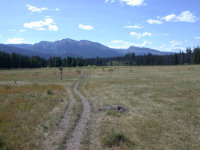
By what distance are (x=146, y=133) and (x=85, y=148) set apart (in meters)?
3.80

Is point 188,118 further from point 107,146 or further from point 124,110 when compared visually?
point 107,146

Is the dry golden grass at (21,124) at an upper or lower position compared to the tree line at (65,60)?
lower

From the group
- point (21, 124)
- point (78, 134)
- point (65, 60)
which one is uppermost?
point (65, 60)

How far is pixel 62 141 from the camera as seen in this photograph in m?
8.88

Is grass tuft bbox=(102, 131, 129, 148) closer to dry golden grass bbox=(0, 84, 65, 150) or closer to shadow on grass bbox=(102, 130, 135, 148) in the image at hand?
shadow on grass bbox=(102, 130, 135, 148)

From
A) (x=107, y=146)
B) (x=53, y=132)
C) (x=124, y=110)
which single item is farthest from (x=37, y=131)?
(x=124, y=110)

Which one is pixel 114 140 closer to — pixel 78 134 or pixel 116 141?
pixel 116 141

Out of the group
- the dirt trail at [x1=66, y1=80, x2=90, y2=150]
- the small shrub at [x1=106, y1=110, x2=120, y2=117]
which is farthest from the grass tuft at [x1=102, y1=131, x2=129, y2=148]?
the small shrub at [x1=106, y1=110, x2=120, y2=117]

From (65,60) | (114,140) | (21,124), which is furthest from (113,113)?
(65,60)

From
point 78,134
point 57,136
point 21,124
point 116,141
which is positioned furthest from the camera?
point 21,124

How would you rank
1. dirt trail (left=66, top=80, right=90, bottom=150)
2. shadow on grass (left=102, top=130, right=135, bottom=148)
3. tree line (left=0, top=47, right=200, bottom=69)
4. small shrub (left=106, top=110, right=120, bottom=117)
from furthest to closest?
tree line (left=0, top=47, right=200, bottom=69), small shrub (left=106, top=110, right=120, bottom=117), shadow on grass (left=102, top=130, right=135, bottom=148), dirt trail (left=66, top=80, right=90, bottom=150)

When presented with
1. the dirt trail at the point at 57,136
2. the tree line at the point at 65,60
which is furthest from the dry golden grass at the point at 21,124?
the tree line at the point at 65,60

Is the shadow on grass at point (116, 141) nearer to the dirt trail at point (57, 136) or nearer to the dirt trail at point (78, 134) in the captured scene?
the dirt trail at point (78, 134)

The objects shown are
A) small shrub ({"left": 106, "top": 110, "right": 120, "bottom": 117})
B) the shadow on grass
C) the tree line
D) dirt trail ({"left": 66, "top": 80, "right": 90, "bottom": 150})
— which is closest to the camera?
dirt trail ({"left": 66, "top": 80, "right": 90, "bottom": 150})
